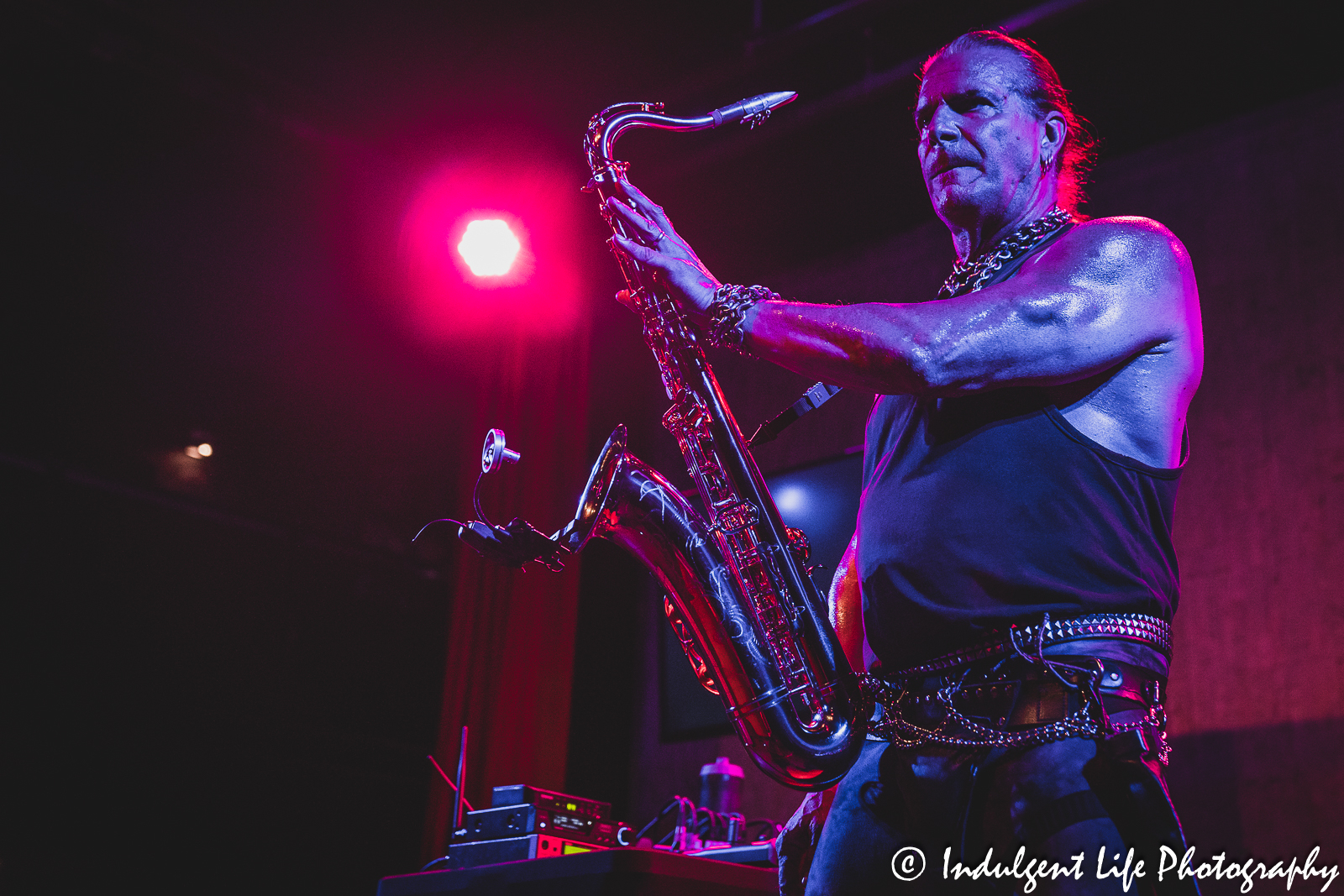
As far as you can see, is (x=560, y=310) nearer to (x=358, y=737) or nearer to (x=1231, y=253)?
(x=358, y=737)

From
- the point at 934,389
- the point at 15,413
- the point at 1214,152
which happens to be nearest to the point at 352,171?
the point at 15,413

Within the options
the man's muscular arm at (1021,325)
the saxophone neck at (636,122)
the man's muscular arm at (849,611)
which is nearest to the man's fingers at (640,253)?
the man's muscular arm at (1021,325)

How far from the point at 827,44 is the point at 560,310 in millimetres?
2349

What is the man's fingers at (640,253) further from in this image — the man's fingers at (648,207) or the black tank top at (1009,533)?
the black tank top at (1009,533)

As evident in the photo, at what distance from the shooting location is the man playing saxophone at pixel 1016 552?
1610 mm

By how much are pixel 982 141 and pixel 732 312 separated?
632 millimetres

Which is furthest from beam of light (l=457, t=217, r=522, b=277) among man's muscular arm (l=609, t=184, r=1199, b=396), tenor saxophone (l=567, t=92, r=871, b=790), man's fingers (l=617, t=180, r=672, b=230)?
man's muscular arm (l=609, t=184, r=1199, b=396)

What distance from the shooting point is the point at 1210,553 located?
4.74 metres

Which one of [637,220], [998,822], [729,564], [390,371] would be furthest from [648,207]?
[390,371]

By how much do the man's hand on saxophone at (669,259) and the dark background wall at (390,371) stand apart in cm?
312

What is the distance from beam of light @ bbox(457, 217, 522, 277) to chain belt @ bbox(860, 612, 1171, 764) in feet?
16.6

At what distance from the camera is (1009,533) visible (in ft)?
5.85

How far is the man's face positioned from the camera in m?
2.21

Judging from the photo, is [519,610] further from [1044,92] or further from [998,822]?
[998,822]
